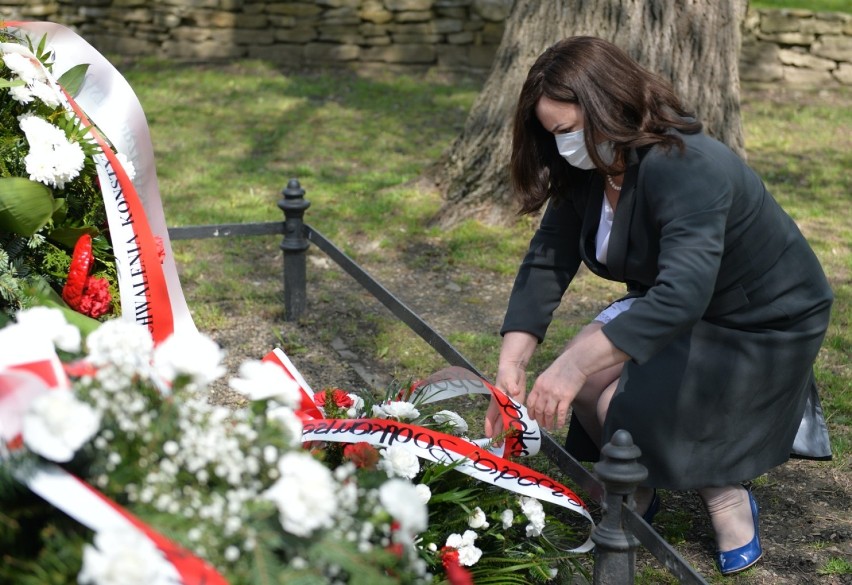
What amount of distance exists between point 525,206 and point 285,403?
1.34 m

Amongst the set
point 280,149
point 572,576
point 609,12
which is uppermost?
point 609,12

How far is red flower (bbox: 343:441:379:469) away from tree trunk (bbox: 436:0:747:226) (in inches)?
125

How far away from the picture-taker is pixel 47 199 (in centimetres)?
266

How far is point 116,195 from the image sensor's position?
284cm

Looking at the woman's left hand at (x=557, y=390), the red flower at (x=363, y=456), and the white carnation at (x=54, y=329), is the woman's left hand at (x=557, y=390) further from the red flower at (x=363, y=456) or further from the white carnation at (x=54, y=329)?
the white carnation at (x=54, y=329)

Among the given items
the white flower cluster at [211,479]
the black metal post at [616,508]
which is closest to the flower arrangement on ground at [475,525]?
the black metal post at [616,508]

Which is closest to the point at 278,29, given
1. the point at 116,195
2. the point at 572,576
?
the point at 116,195

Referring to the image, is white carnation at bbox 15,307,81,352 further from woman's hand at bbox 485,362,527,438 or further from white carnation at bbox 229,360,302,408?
woman's hand at bbox 485,362,527,438

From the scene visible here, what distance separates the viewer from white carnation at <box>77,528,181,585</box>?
4.02ft

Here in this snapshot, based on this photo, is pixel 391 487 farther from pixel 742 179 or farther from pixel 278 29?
pixel 278 29

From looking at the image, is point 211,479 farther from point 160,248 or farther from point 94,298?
point 160,248

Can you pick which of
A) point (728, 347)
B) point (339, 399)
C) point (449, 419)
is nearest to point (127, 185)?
point (339, 399)

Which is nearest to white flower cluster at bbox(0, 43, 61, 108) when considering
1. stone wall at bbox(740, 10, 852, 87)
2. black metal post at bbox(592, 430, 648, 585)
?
black metal post at bbox(592, 430, 648, 585)

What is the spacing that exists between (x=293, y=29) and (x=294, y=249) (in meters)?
5.80
